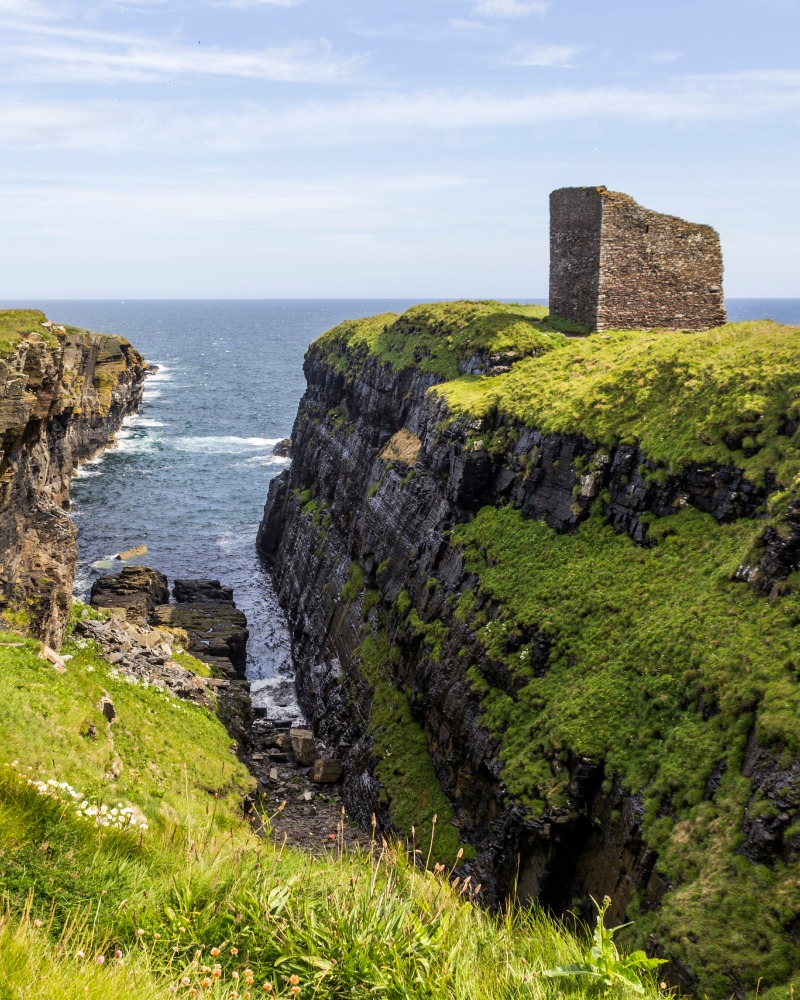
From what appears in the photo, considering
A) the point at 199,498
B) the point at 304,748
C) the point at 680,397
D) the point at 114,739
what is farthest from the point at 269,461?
the point at 114,739

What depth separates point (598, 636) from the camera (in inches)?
947

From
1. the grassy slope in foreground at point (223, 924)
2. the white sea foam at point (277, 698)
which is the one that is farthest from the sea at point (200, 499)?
the grassy slope in foreground at point (223, 924)

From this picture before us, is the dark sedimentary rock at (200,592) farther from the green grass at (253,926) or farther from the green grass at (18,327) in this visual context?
the green grass at (253,926)

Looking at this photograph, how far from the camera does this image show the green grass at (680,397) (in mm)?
24484

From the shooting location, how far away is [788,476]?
22.2m

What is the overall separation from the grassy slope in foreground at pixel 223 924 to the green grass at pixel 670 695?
18.9 feet

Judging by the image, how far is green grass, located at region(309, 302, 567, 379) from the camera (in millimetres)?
41156

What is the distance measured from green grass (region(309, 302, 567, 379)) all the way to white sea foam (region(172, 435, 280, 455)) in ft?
148

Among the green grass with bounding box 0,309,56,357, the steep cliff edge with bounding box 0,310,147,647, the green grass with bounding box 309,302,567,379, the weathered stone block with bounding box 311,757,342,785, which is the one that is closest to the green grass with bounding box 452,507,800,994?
the weathered stone block with bounding box 311,757,342,785

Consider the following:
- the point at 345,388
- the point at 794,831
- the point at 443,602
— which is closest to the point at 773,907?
the point at 794,831

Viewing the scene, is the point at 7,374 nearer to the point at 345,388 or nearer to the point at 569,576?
the point at 569,576

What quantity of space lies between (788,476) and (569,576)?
7.45 metres

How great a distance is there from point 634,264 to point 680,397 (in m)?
16.0

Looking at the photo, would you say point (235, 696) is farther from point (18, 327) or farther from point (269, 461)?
point (269, 461)
